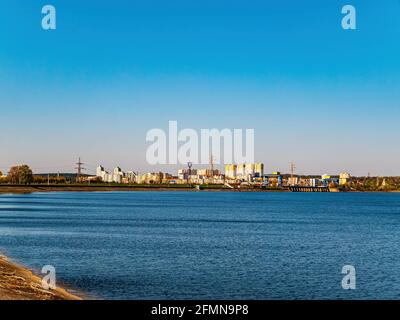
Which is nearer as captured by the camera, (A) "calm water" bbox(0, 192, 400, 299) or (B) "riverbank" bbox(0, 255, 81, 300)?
(B) "riverbank" bbox(0, 255, 81, 300)

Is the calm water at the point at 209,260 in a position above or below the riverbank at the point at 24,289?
below

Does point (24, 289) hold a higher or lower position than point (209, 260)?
higher

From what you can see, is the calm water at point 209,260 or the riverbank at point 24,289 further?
the calm water at point 209,260

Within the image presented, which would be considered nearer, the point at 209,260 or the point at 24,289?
the point at 24,289

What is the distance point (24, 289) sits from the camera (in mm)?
27469

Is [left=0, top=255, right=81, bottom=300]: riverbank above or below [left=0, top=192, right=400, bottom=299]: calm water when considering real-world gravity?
above

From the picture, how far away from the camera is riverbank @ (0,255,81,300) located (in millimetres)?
25316

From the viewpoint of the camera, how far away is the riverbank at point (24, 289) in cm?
2532
